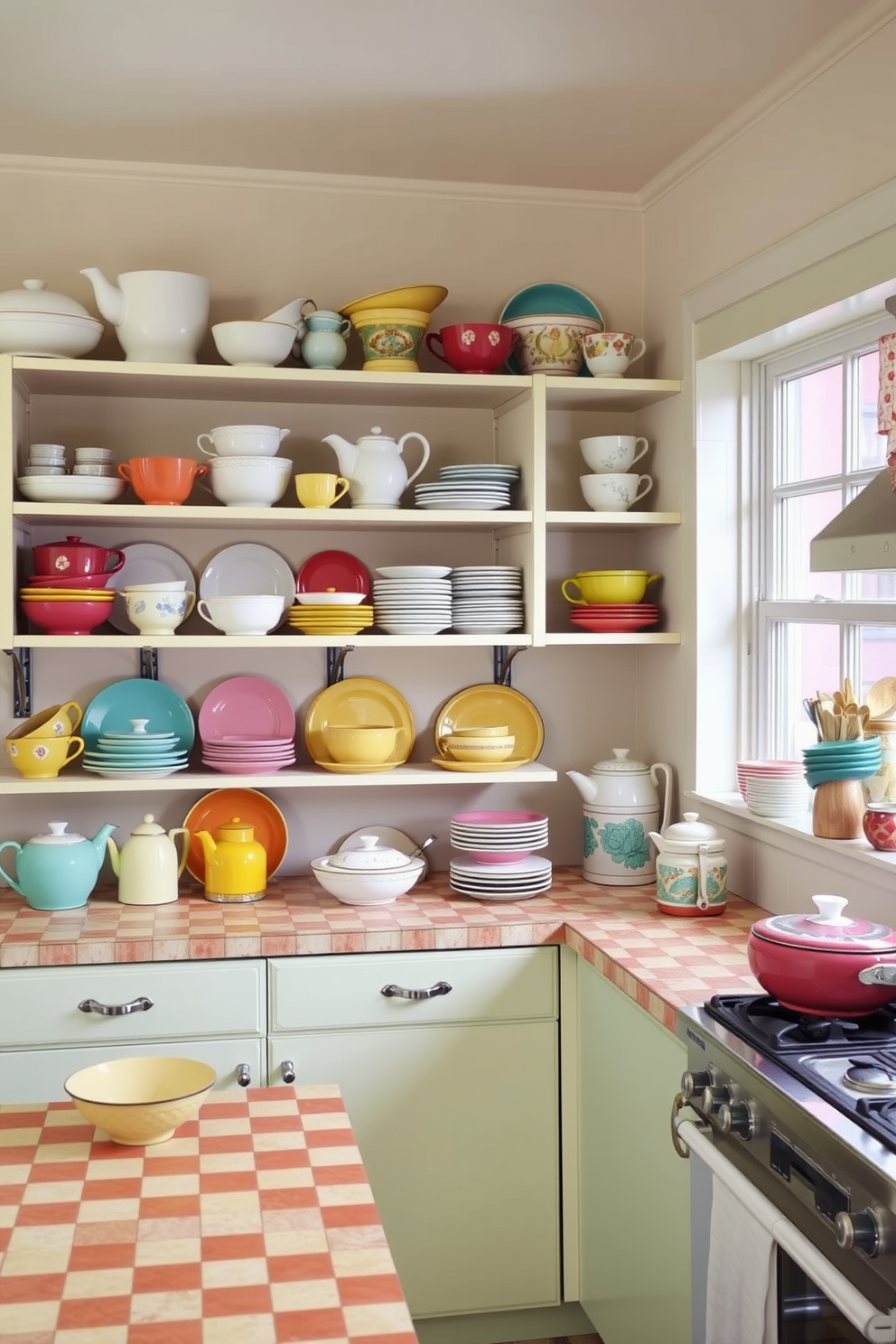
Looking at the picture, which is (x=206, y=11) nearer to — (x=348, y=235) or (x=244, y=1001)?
(x=348, y=235)

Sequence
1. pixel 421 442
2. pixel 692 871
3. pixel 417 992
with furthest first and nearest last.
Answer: pixel 421 442, pixel 692 871, pixel 417 992

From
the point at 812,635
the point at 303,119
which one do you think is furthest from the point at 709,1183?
the point at 303,119

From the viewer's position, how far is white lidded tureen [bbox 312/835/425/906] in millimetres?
2844

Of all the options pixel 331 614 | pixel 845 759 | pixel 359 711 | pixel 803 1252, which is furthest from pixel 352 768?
pixel 803 1252

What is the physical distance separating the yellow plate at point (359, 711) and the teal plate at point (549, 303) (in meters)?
0.94

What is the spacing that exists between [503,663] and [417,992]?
0.94 meters

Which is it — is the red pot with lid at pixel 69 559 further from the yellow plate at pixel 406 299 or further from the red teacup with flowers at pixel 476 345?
the red teacup with flowers at pixel 476 345

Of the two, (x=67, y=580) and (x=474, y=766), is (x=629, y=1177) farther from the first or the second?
(x=67, y=580)

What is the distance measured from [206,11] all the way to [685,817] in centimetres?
185

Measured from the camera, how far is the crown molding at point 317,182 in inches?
118

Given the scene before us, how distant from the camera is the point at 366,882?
284cm

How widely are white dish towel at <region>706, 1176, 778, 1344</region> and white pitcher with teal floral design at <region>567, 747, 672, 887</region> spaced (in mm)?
1247

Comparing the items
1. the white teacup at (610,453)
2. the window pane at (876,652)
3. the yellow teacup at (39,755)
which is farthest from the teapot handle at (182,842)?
the window pane at (876,652)

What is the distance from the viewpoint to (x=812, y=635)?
2.84 meters
